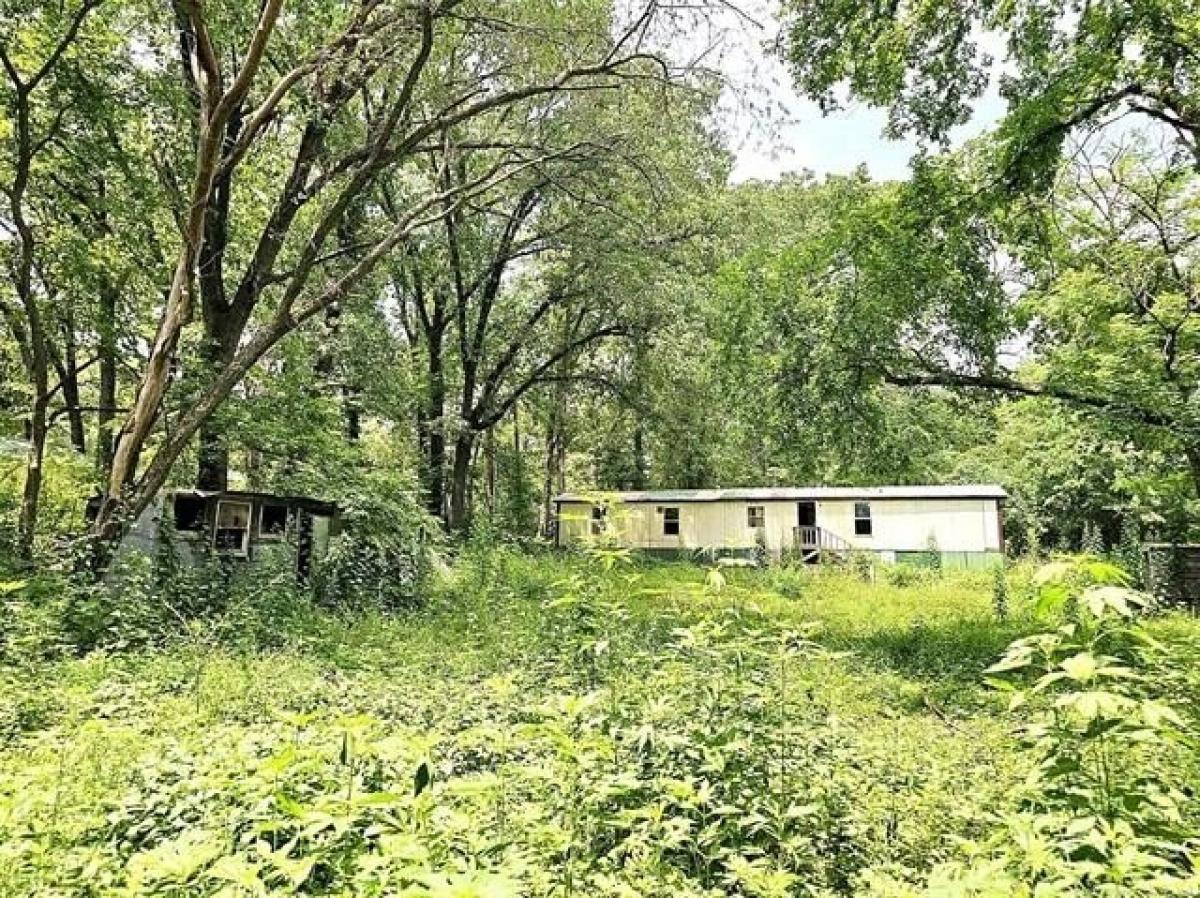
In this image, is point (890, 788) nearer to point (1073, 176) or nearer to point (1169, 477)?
point (1073, 176)

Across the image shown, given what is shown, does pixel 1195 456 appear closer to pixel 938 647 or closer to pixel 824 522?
pixel 938 647

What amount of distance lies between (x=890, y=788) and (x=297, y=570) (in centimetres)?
918

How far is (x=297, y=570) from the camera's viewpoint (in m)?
10.8

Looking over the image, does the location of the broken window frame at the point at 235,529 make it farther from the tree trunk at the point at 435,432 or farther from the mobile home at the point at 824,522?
the mobile home at the point at 824,522

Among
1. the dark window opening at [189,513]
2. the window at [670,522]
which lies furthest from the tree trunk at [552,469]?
the dark window opening at [189,513]

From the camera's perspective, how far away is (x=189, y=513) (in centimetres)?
1035

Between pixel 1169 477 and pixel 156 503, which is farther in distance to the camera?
pixel 1169 477

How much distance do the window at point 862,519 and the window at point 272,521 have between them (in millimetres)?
15813

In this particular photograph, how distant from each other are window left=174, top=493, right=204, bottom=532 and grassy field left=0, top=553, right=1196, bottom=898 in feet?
13.4

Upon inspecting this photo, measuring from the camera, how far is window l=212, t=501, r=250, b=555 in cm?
1038

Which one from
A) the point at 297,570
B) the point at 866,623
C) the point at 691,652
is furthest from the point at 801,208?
the point at 691,652

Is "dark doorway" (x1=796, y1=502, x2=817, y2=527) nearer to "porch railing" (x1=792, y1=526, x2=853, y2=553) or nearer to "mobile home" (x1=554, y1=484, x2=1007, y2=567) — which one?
"mobile home" (x1=554, y1=484, x2=1007, y2=567)

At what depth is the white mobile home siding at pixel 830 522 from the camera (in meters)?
20.2

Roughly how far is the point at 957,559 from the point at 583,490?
1334cm
